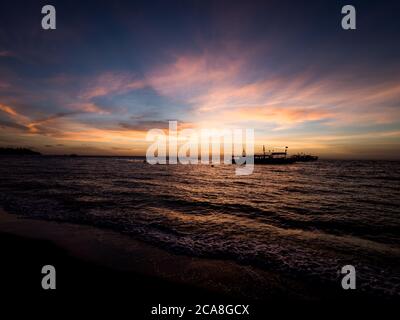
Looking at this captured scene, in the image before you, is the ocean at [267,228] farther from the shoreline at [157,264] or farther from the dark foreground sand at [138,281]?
the dark foreground sand at [138,281]

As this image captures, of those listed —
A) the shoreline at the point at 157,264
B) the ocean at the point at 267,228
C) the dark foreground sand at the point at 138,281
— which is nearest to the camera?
the dark foreground sand at the point at 138,281

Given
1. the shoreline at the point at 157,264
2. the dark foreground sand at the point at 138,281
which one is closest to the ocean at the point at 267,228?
the shoreline at the point at 157,264

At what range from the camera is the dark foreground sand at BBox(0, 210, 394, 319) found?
16.3 feet

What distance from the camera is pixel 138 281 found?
5.71 meters

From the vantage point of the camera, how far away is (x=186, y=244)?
8.75 meters

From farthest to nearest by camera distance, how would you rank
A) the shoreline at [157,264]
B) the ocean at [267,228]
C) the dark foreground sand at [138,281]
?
the ocean at [267,228], the shoreline at [157,264], the dark foreground sand at [138,281]

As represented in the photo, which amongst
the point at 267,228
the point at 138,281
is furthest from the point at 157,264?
the point at 267,228

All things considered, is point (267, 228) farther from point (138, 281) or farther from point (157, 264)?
point (138, 281)

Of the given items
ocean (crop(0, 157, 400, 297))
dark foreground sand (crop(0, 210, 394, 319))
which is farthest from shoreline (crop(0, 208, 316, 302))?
ocean (crop(0, 157, 400, 297))

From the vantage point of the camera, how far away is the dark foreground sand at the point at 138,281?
498 cm

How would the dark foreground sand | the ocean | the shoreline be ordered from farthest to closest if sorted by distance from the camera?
the ocean
the shoreline
the dark foreground sand

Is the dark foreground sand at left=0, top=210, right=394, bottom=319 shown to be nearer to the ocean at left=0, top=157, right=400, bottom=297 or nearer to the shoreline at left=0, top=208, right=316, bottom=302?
the shoreline at left=0, top=208, right=316, bottom=302

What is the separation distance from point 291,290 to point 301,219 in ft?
27.5
